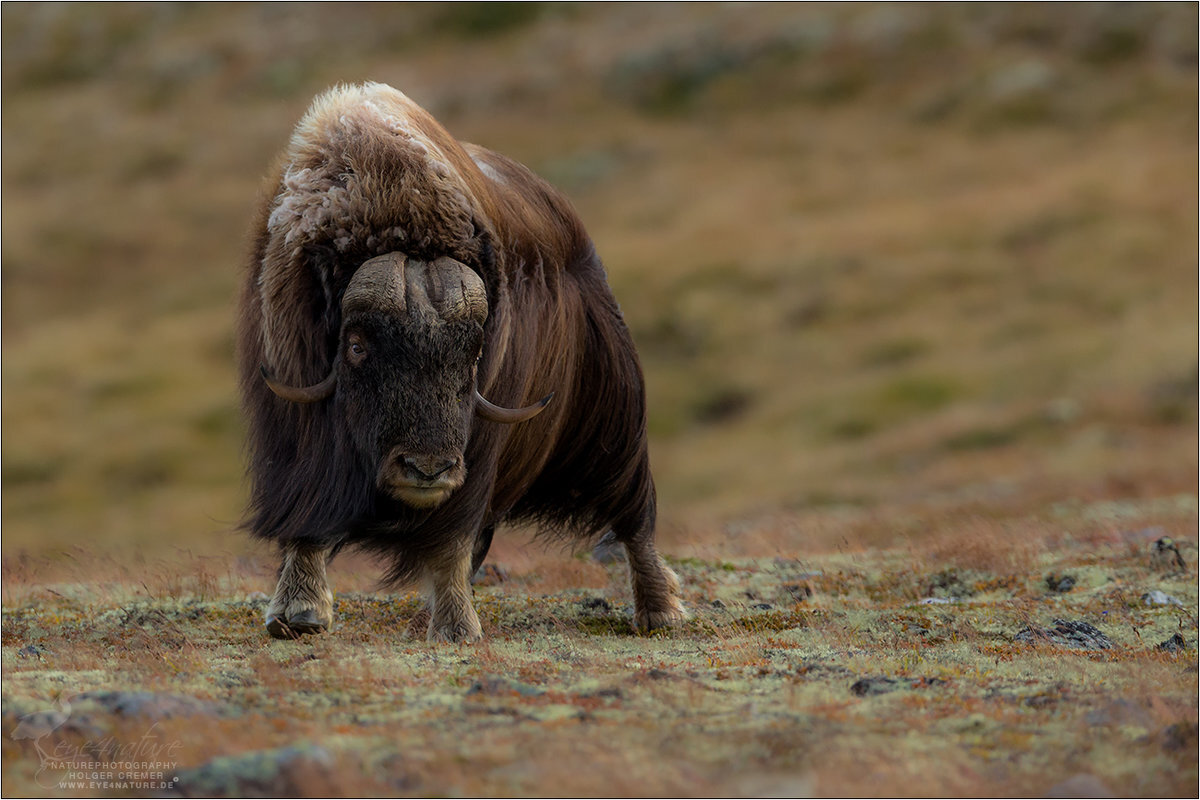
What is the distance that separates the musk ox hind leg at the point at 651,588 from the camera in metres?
6.11

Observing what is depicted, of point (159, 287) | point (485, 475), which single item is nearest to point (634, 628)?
point (485, 475)

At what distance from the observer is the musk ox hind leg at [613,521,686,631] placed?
6.11 metres

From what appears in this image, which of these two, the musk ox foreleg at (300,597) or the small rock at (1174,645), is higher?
the musk ox foreleg at (300,597)

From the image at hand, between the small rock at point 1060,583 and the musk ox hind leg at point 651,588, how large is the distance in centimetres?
184

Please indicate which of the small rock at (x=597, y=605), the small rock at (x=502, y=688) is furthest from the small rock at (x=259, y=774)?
the small rock at (x=597, y=605)

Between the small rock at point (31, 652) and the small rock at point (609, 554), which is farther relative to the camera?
the small rock at point (609, 554)

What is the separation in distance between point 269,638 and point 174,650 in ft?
1.72

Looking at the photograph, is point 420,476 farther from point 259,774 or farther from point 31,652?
point 259,774

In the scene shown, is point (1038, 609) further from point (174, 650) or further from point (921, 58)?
point (921, 58)

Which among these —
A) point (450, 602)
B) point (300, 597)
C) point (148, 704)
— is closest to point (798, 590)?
point (450, 602)

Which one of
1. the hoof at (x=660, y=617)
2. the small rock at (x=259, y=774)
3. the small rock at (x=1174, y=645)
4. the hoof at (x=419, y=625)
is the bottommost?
the hoof at (x=660, y=617)

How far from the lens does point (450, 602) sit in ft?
17.6

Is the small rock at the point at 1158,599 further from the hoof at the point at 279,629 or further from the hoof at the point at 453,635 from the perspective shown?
the hoof at the point at 279,629

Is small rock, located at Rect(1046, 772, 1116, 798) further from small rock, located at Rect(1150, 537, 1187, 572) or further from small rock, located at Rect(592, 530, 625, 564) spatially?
small rock, located at Rect(592, 530, 625, 564)
